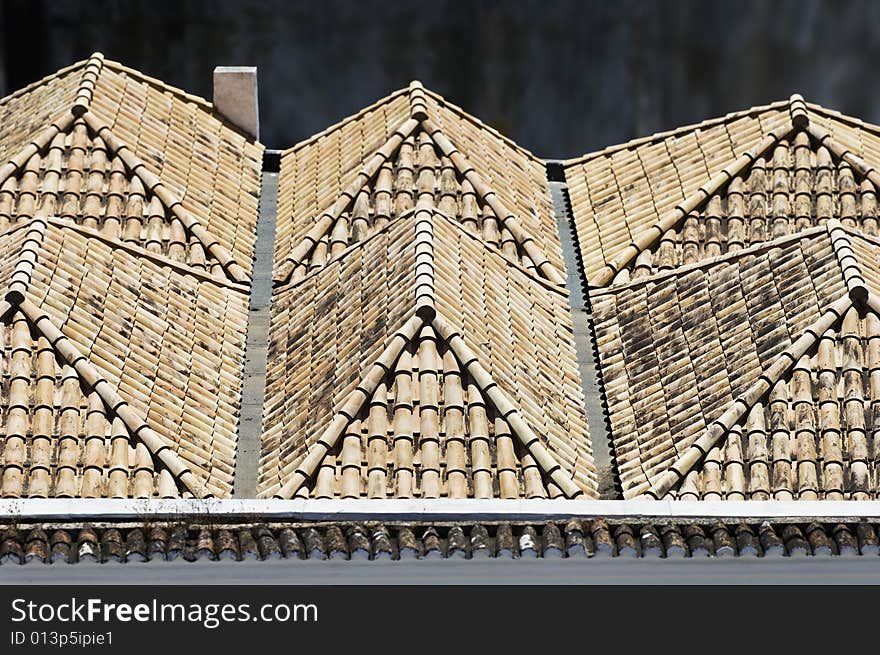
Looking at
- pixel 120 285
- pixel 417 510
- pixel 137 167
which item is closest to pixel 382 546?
pixel 417 510

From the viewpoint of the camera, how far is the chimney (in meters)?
46.5

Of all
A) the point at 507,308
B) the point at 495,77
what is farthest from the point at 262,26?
the point at 507,308

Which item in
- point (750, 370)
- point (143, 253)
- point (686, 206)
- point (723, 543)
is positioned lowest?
point (723, 543)

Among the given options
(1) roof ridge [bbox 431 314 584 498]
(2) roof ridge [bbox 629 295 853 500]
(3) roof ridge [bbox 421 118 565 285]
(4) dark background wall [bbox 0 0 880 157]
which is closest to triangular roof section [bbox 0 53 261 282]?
(3) roof ridge [bbox 421 118 565 285]

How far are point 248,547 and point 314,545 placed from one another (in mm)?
858

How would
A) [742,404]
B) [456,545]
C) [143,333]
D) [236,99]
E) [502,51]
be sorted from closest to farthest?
[456,545], [742,404], [143,333], [236,99], [502,51]

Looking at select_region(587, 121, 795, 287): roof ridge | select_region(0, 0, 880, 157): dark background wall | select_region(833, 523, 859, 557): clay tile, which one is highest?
select_region(0, 0, 880, 157): dark background wall

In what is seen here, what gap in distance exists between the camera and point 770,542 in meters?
32.2

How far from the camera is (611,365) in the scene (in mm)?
38656

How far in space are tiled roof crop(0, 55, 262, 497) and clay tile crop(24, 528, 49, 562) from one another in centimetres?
207

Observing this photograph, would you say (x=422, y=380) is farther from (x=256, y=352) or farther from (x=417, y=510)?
(x=256, y=352)

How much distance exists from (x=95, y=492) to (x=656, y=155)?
50.1ft

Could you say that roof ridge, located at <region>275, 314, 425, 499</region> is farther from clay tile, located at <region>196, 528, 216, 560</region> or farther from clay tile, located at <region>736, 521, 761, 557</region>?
clay tile, located at <region>736, 521, 761, 557</region>

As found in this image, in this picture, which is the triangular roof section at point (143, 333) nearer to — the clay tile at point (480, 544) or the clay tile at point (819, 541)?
the clay tile at point (480, 544)
